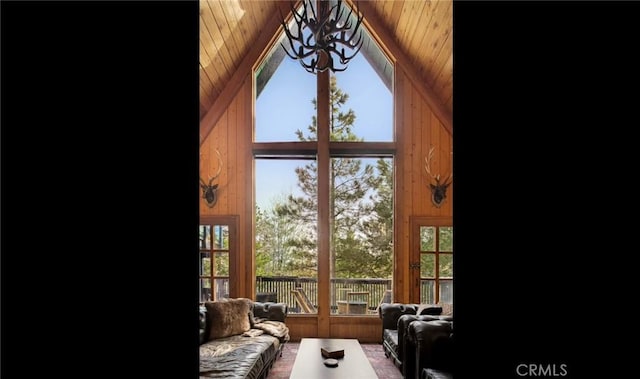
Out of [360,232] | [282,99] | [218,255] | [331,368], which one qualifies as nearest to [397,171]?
[360,232]

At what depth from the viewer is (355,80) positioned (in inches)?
229

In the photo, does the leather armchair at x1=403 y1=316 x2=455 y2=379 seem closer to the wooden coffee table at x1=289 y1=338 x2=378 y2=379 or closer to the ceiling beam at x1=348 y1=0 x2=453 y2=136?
the wooden coffee table at x1=289 y1=338 x2=378 y2=379

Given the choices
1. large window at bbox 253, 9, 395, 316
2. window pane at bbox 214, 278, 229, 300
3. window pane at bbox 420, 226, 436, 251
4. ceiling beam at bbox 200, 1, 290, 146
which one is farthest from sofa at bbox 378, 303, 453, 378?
ceiling beam at bbox 200, 1, 290, 146

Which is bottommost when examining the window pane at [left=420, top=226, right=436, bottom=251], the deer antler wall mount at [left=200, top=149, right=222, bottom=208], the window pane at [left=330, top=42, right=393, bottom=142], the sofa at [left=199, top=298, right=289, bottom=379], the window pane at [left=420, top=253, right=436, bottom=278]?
the sofa at [left=199, top=298, right=289, bottom=379]

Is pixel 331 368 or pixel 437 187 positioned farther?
pixel 437 187

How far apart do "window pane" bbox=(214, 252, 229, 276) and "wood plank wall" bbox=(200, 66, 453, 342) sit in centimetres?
19

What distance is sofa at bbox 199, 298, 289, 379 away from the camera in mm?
3095

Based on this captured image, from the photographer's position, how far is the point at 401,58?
570 cm

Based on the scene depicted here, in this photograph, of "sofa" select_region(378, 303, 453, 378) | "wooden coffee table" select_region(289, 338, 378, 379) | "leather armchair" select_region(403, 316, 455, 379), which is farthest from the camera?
"sofa" select_region(378, 303, 453, 378)

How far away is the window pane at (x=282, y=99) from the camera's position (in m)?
5.81

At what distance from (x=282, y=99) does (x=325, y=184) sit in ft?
4.74

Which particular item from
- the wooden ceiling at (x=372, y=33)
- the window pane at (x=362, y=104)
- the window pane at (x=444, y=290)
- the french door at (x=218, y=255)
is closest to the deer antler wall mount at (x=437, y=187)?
the window pane at (x=362, y=104)

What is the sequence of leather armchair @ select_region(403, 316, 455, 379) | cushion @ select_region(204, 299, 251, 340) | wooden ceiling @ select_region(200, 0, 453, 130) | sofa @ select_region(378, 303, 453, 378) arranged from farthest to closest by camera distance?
wooden ceiling @ select_region(200, 0, 453, 130), cushion @ select_region(204, 299, 251, 340), sofa @ select_region(378, 303, 453, 378), leather armchair @ select_region(403, 316, 455, 379)

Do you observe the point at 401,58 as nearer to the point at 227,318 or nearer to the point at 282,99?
the point at 282,99
